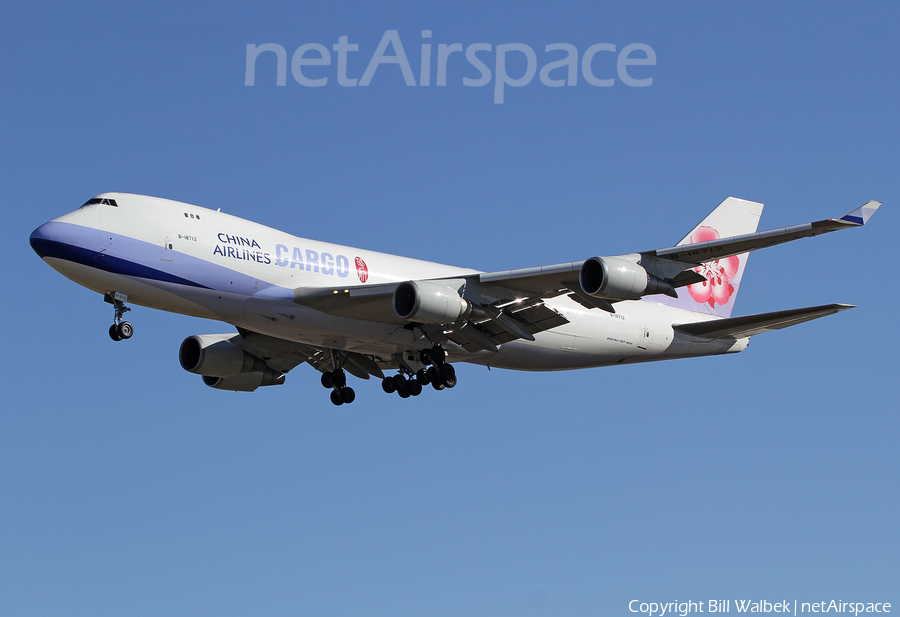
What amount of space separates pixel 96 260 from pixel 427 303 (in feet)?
28.8

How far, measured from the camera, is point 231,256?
27.5 m

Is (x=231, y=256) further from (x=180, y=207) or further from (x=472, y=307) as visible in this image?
(x=472, y=307)

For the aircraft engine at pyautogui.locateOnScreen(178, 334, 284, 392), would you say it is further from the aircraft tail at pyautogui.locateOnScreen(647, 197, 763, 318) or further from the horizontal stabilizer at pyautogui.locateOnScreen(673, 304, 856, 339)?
the aircraft tail at pyautogui.locateOnScreen(647, 197, 763, 318)

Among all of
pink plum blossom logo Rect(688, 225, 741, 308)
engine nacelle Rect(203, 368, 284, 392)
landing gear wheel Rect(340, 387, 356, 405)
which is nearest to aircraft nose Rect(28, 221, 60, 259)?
engine nacelle Rect(203, 368, 284, 392)

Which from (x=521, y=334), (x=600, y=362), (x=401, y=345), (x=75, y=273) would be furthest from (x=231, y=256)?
(x=600, y=362)

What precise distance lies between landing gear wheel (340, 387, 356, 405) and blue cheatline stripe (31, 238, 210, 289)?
330 inches

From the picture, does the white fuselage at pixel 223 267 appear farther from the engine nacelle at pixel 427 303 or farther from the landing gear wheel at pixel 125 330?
the engine nacelle at pixel 427 303

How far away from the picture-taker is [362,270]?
29781mm

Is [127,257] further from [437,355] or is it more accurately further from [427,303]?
[437,355]

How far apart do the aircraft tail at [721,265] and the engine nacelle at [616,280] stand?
11881 mm

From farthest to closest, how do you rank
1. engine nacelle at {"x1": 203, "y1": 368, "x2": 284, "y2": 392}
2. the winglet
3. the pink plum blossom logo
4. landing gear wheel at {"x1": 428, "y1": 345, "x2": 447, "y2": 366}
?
1. the pink plum blossom logo
2. engine nacelle at {"x1": 203, "y1": 368, "x2": 284, "y2": 392}
3. landing gear wheel at {"x1": 428, "y1": 345, "x2": 447, "y2": 366}
4. the winglet

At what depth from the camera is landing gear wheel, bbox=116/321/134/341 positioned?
1050 inches

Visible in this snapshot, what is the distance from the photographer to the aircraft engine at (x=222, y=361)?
33.5 meters

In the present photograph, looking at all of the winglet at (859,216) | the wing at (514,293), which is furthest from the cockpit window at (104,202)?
the winglet at (859,216)
